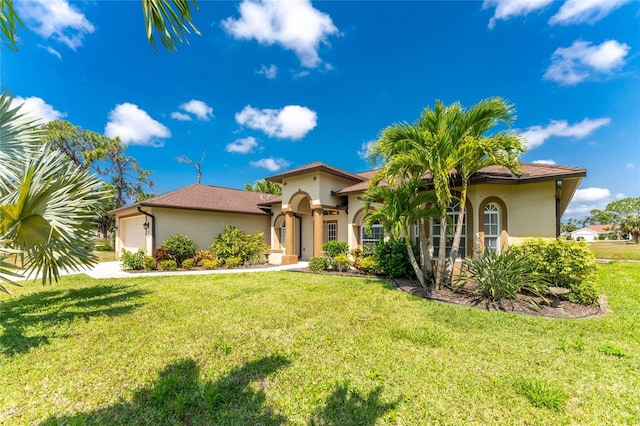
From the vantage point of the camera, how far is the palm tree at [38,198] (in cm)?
459

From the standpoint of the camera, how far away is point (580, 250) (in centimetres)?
705

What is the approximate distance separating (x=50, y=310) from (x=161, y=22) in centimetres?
800

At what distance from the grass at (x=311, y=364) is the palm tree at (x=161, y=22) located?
4.22 metres

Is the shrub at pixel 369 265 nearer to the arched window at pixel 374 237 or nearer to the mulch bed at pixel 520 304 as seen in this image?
the arched window at pixel 374 237

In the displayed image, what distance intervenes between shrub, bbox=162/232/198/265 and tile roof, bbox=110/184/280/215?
2.07 meters

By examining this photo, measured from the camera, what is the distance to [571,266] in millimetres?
7098

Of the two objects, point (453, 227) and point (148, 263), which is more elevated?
point (453, 227)

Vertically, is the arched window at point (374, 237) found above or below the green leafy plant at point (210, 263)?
above

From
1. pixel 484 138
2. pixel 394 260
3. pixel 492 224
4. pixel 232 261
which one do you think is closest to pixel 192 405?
pixel 484 138

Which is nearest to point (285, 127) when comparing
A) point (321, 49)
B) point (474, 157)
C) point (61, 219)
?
point (321, 49)

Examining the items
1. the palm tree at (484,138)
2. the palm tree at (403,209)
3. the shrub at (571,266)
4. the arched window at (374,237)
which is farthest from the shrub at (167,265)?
the shrub at (571,266)

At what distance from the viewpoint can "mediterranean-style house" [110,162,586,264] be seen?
380 inches

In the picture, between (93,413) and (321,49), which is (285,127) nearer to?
(321,49)

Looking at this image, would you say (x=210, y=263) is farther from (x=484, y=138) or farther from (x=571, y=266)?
(x=571, y=266)
